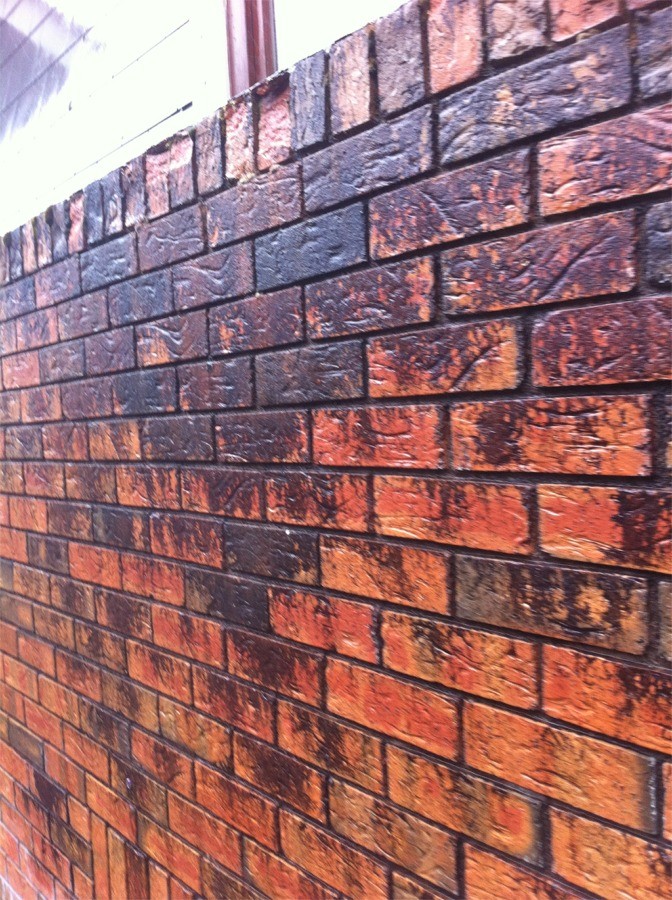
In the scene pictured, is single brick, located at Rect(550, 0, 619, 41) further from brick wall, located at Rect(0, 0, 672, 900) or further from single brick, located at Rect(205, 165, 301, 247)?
single brick, located at Rect(205, 165, 301, 247)

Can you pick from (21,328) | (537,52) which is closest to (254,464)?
(537,52)

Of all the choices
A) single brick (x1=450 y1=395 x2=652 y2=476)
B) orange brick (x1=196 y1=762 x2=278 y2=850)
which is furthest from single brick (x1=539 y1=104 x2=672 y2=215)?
orange brick (x1=196 y1=762 x2=278 y2=850)

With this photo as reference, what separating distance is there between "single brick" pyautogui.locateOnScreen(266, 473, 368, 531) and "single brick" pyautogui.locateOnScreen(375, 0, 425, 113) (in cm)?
64

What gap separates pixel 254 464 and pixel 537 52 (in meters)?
0.87

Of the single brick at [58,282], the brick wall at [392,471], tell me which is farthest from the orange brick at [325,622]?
the single brick at [58,282]

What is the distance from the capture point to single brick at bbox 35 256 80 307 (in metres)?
1.91

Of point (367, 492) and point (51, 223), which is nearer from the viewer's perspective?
point (367, 492)

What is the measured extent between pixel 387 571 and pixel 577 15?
0.86 metres

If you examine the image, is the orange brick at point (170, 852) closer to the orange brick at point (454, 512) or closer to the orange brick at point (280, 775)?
the orange brick at point (280, 775)

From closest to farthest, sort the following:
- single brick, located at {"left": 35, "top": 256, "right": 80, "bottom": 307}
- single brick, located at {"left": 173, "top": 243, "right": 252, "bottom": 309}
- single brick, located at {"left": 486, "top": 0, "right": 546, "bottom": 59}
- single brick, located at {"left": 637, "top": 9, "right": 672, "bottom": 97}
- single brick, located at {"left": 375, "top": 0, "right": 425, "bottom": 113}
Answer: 1. single brick, located at {"left": 637, "top": 9, "right": 672, "bottom": 97}
2. single brick, located at {"left": 486, "top": 0, "right": 546, "bottom": 59}
3. single brick, located at {"left": 375, "top": 0, "right": 425, "bottom": 113}
4. single brick, located at {"left": 173, "top": 243, "right": 252, "bottom": 309}
5. single brick, located at {"left": 35, "top": 256, "right": 80, "bottom": 307}

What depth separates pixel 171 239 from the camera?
5.14 ft

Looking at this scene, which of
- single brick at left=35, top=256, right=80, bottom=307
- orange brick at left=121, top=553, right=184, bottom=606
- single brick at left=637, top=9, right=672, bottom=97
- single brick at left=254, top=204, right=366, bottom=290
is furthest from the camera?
single brick at left=35, top=256, right=80, bottom=307

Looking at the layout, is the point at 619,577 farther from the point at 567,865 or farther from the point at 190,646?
the point at 190,646

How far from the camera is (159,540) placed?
1.65 m
